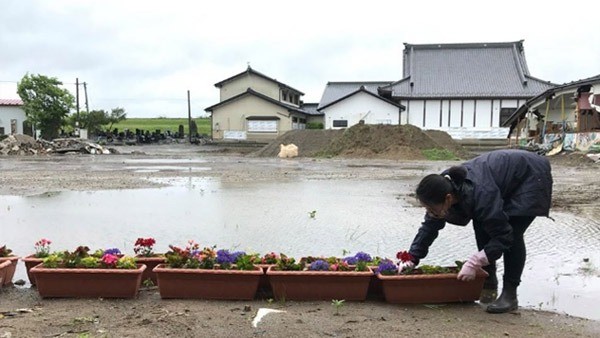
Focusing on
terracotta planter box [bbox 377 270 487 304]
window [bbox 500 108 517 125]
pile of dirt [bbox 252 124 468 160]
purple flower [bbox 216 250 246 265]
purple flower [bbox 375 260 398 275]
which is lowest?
terracotta planter box [bbox 377 270 487 304]

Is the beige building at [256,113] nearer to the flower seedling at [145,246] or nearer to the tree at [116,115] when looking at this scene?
the tree at [116,115]

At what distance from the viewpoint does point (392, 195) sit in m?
9.69

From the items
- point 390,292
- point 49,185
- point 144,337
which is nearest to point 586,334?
point 390,292

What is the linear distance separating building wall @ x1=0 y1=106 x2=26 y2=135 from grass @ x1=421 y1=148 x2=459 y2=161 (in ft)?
132

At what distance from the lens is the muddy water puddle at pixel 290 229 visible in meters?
4.21

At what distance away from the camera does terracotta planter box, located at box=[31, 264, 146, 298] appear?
10.7 ft

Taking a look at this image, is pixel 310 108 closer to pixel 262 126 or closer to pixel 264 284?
pixel 262 126

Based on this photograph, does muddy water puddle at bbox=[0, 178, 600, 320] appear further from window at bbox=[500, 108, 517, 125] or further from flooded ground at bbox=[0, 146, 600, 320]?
window at bbox=[500, 108, 517, 125]

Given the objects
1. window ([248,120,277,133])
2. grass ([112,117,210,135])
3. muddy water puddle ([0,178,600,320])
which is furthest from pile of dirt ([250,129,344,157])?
grass ([112,117,210,135])

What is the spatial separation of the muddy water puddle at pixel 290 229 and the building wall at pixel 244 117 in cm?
3162

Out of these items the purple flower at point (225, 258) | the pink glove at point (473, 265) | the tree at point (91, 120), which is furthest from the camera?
the tree at point (91, 120)

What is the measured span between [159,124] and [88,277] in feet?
241

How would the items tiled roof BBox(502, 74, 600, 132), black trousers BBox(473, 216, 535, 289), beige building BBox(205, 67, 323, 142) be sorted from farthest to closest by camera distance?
beige building BBox(205, 67, 323, 142) → tiled roof BBox(502, 74, 600, 132) → black trousers BBox(473, 216, 535, 289)

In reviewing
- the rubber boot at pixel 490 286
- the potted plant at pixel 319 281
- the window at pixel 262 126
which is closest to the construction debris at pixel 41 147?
the window at pixel 262 126
